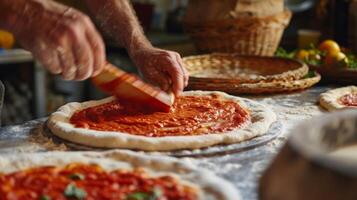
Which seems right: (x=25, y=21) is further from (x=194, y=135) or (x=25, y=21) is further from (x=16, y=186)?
(x=194, y=135)

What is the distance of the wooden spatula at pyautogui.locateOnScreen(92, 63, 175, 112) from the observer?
6.03 ft

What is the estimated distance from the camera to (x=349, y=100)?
7.23 ft

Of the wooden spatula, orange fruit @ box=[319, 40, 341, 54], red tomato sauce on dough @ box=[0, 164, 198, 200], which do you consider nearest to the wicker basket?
orange fruit @ box=[319, 40, 341, 54]

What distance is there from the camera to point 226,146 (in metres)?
1.65

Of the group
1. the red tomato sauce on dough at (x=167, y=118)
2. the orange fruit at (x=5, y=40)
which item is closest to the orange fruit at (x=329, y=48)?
the red tomato sauce on dough at (x=167, y=118)

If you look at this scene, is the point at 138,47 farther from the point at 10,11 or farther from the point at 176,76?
the point at 10,11

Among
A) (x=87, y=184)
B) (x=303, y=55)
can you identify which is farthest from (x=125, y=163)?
(x=303, y=55)

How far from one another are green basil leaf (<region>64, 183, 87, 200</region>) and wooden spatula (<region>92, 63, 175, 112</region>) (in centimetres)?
66

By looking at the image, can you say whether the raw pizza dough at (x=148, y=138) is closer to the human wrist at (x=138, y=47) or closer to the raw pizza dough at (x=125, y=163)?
the raw pizza dough at (x=125, y=163)

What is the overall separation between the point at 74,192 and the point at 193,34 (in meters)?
1.92

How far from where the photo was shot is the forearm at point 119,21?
2.31 m

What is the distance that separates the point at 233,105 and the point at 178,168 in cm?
69

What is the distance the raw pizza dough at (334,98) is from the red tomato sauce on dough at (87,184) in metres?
1.00

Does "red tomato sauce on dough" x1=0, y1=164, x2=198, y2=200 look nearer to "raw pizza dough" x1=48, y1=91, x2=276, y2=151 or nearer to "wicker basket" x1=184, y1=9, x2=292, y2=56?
"raw pizza dough" x1=48, y1=91, x2=276, y2=151
